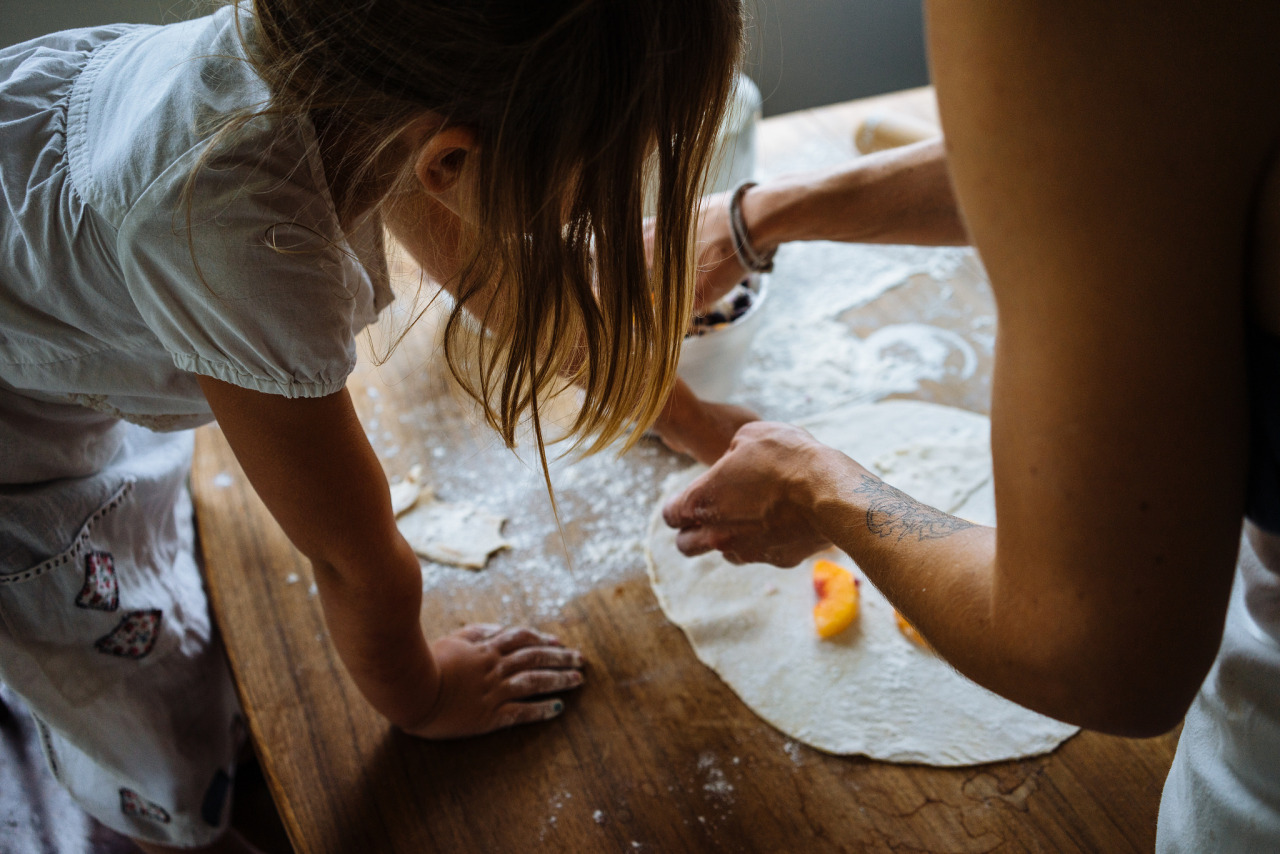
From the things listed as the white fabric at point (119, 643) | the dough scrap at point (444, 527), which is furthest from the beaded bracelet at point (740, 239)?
the white fabric at point (119, 643)

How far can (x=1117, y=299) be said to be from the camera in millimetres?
468

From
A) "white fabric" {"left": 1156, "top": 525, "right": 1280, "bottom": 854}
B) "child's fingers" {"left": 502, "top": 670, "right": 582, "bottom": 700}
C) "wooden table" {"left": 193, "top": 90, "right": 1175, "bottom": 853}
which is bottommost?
"wooden table" {"left": 193, "top": 90, "right": 1175, "bottom": 853}

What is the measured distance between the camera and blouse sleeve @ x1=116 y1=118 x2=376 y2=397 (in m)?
0.58

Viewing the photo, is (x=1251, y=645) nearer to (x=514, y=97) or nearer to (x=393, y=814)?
(x=514, y=97)

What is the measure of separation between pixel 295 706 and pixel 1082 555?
2.71 ft

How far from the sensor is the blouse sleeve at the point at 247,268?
0.58 m

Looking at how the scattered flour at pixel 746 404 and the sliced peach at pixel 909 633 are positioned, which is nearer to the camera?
the sliced peach at pixel 909 633

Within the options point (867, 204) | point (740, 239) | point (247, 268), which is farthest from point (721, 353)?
point (247, 268)

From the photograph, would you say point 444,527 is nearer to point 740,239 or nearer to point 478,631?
point 478,631

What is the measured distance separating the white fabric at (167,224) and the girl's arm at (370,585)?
0.04 m

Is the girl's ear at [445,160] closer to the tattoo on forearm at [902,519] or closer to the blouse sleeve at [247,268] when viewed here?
the blouse sleeve at [247,268]

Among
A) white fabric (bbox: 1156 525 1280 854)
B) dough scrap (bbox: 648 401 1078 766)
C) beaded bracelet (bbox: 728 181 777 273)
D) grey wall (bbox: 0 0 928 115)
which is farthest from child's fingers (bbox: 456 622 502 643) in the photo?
grey wall (bbox: 0 0 928 115)

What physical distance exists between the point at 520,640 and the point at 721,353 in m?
0.44

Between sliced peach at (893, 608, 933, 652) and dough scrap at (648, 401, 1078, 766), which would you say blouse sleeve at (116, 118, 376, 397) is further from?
sliced peach at (893, 608, 933, 652)
